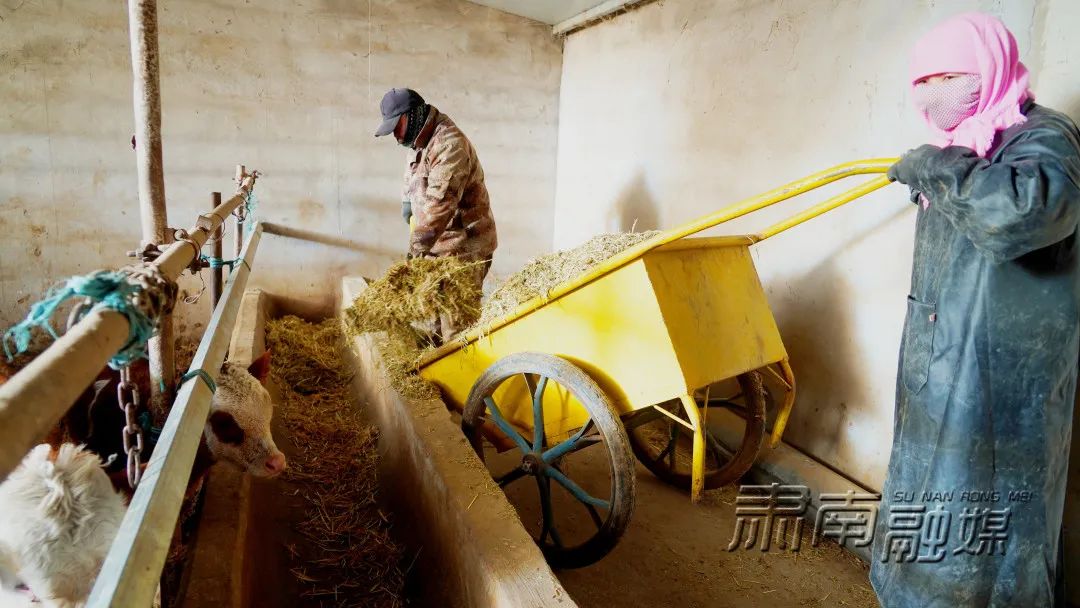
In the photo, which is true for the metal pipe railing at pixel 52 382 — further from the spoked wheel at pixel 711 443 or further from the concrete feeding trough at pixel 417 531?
the spoked wheel at pixel 711 443

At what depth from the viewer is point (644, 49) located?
17.4 ft

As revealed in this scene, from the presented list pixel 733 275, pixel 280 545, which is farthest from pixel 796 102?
pixel 280 545

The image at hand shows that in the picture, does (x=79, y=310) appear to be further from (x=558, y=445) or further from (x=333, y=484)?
(x=333, y=484)

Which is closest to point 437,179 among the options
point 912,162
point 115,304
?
point 912,162

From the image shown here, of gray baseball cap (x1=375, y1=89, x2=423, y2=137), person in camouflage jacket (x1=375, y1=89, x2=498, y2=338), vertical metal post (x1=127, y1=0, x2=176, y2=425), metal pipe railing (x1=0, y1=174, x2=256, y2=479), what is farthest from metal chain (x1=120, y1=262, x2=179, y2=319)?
gray baseball cap (x1=375, y1=89, x2=423, y2=137)

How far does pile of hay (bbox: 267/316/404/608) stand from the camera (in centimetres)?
254

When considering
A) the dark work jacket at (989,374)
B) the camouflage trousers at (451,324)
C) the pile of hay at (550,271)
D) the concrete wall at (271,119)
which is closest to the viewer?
the dark work jacket at (989,374)

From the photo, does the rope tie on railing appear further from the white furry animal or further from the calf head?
the calf head

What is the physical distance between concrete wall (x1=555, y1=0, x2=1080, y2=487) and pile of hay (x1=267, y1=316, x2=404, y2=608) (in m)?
2.63

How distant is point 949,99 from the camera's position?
177 centimetres

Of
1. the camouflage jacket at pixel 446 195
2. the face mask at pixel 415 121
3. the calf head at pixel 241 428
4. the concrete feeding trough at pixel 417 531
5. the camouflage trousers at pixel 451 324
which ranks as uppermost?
the face mask at pixel 415 121

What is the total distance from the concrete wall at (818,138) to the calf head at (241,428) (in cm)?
303

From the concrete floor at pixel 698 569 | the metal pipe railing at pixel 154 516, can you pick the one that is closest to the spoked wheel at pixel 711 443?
the concrete floor at pixel 698 569

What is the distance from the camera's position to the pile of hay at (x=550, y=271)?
8.69 ft
